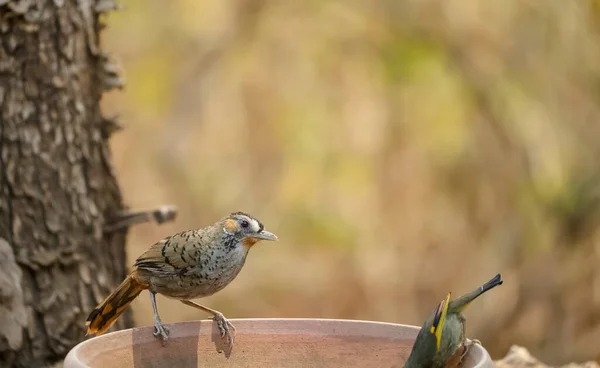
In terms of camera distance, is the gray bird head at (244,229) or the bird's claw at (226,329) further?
the gray bird head at (244,229)

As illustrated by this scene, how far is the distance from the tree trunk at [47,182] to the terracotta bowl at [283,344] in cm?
91

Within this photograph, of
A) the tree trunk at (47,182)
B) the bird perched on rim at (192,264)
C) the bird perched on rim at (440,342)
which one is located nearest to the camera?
the bird perched on rim at (440,342)

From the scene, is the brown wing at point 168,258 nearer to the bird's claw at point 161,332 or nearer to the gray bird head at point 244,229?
the gray bird head at point 244,229

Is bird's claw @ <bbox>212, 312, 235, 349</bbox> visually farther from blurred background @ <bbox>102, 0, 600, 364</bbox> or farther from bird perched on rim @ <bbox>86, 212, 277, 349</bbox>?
blurred background @ <bbox>102, 0, 600, 364</bbox>

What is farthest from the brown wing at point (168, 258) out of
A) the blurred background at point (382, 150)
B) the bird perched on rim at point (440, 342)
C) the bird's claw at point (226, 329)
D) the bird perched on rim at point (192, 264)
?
the blurred background at point (382, 150)

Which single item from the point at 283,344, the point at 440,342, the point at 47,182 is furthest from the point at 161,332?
the point at 47,182

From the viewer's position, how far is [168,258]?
3279mm

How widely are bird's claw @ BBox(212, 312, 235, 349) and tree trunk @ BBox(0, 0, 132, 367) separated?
37.4 inches

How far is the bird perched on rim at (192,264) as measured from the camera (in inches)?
129

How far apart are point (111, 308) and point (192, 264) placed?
1.12 ft

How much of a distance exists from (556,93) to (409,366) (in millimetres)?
5147

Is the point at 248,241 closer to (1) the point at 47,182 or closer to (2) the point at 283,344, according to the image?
(2) the point at 283,344

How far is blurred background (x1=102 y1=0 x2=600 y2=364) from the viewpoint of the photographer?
7332 millimetres

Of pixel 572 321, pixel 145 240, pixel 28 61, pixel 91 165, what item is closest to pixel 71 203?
pixel 91 165
